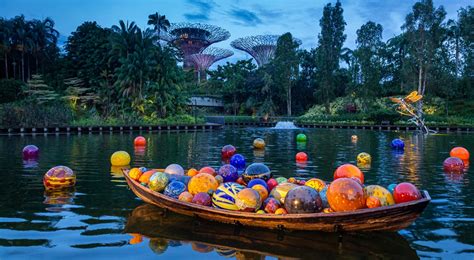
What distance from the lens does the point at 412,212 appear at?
6750mm

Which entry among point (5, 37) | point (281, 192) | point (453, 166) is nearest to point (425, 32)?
point (453, 166)

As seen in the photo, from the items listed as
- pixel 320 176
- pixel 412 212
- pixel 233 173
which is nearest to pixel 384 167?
A: pixel 320 176

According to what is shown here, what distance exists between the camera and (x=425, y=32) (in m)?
53.2

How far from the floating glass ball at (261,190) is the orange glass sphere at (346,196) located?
1487 mm

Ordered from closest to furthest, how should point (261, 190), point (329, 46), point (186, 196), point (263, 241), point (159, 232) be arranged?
1. point (263, 241)
2. point (159, 232)
3. point (261, 190)
4. point (186, 196)
5. point (329, 46)

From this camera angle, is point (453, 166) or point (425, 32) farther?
point (425, 32)

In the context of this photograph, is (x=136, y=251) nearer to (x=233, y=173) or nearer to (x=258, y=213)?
(x=258, y=213)

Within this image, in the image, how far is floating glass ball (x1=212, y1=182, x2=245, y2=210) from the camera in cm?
787

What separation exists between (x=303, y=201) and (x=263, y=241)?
99 centimetres

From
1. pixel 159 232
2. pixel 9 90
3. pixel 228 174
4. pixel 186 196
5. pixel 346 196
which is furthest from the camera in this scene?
pixel 9 90

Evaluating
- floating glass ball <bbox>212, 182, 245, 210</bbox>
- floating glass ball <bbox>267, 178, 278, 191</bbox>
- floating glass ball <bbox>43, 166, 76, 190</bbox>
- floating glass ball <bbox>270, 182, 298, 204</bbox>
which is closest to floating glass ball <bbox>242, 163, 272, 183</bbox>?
floating glass ball <bbox>267, 178, 278, 191</bbox>

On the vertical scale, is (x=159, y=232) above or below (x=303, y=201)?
below

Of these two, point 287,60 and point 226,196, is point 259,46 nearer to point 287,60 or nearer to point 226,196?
point 287,60

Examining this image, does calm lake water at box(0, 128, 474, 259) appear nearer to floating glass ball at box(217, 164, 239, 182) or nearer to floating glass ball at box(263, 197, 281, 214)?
floating glass ball at box(263, 197, 281, 214)
